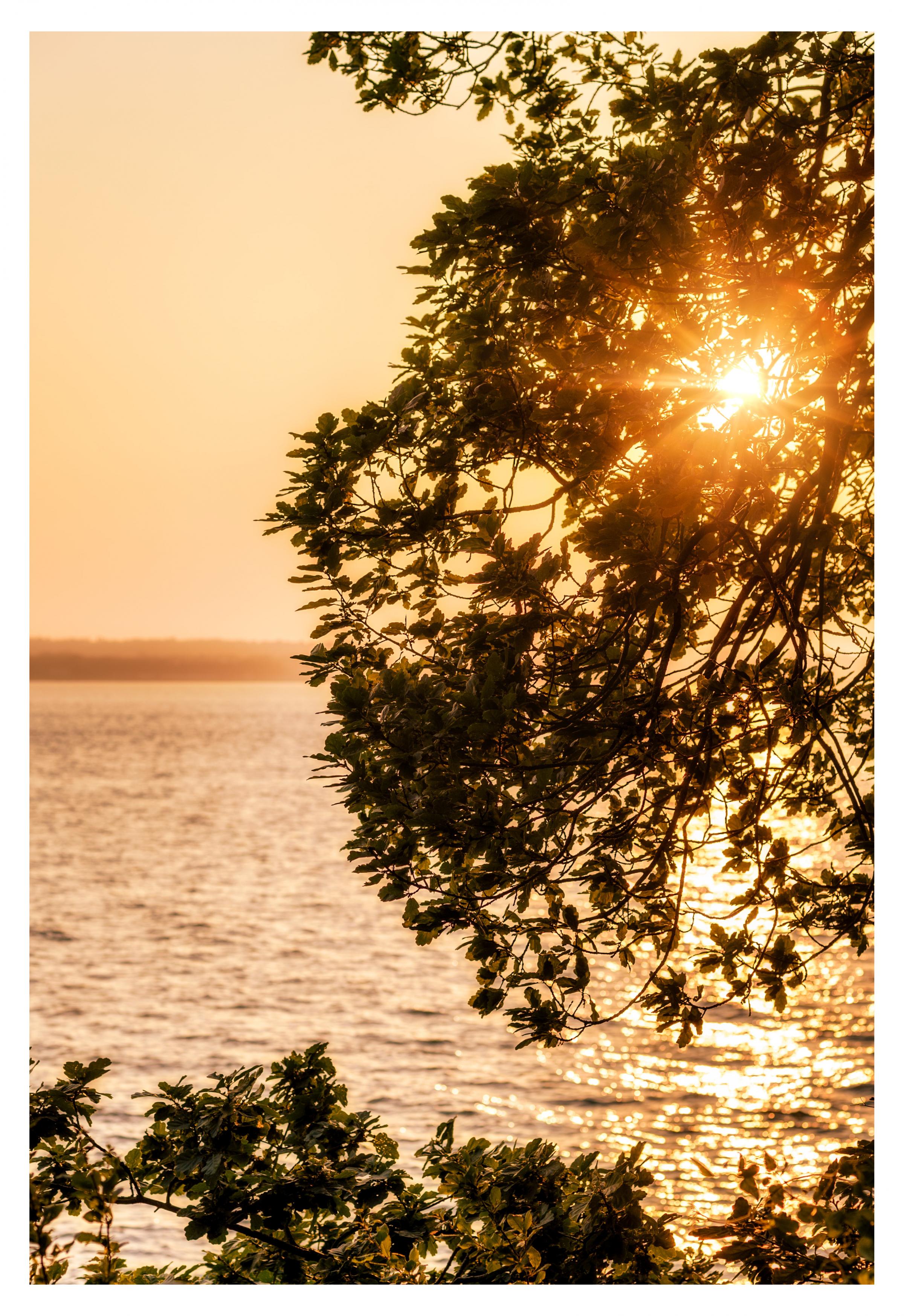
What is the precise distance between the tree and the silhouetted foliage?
0.73 metres

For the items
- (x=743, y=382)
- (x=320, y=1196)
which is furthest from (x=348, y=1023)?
(x=743, y=382)

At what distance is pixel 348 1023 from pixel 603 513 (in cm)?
1912

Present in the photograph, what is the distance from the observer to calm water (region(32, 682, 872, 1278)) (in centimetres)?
1242

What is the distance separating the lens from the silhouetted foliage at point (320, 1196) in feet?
11.2

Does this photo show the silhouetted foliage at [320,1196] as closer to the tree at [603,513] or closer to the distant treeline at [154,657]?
the tree at [603,513]

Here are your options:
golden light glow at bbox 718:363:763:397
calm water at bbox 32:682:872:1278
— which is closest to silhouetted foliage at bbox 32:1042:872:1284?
calm water at bbox 32:682:872:1278

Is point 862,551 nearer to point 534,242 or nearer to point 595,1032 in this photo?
point 534,242

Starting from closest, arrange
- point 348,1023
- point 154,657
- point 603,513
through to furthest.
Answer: point 603,513 → point 348,1023 → point 154,657

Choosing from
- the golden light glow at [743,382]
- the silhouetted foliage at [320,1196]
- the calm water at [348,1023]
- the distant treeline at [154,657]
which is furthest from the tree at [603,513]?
the distant treeline at [154,657]

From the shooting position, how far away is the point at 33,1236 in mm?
3318

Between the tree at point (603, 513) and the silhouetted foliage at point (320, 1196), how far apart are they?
73 centimetres

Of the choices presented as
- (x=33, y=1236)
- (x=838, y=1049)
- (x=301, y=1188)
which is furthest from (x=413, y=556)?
(x=838, y=1049)

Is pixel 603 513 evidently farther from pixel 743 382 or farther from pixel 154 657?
pixel 154 657

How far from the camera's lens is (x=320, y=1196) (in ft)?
11.3
